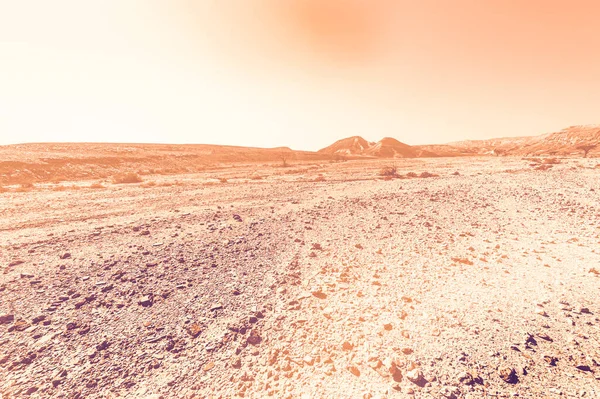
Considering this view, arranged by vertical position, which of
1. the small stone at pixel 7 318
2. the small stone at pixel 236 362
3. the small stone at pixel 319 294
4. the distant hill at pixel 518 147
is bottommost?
the small stone at pixel 236 362

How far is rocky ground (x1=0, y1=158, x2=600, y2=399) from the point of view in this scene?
3088mm

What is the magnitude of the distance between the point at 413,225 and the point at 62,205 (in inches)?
634

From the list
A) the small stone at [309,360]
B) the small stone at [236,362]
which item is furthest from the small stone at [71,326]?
the small stone at [309,360]

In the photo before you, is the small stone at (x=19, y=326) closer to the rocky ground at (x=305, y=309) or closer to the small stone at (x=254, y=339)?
the rocky ground at (x=305, y=309)

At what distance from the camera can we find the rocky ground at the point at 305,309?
122 inches

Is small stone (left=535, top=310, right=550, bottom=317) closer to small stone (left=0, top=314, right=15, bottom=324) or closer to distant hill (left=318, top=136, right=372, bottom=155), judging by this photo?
small stone (left=0, top=314, right=15, bottom=324)

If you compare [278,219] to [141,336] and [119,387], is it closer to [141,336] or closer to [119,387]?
[141,336]

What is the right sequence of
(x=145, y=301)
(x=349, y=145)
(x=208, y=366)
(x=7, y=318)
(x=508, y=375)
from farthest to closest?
(x=349, y=145), (x=145, y=301), (x=7, y=318), (x=208, y=366), (x=508, y=375)

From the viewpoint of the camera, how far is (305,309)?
441cm

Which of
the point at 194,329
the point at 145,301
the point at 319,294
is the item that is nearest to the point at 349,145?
the point at 319,294

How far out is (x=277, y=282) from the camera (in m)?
5.32

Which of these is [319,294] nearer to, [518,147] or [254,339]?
[254,339]

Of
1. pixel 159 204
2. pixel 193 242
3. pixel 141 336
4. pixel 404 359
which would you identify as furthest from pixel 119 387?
pixel 159 204

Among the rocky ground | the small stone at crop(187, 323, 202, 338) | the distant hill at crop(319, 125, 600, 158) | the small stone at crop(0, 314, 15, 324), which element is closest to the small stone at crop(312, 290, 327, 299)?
the rocky ground
